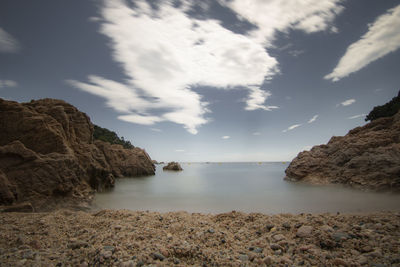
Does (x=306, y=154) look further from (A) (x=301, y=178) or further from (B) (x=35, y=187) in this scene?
(B) (x=35, y=187)

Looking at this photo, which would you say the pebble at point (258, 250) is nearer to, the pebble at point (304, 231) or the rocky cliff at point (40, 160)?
the pebble at point (304, 231)

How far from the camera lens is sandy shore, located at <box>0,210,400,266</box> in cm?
401

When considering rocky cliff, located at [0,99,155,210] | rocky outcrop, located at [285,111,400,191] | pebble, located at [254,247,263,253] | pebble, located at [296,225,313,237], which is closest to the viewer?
pebble, located at [254,247,263,253]

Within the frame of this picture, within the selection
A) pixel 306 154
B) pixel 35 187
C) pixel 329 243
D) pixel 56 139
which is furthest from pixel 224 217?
pixel 306 154

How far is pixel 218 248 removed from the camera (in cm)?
488

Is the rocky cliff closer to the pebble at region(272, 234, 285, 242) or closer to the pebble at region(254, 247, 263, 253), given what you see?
the pebble at region(254, 247, 263, 253)

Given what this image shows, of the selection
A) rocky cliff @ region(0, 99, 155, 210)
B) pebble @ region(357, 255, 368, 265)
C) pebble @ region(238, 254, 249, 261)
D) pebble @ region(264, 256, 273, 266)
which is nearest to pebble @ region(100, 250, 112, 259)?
pebble @ region(238, 254, 249, 261)

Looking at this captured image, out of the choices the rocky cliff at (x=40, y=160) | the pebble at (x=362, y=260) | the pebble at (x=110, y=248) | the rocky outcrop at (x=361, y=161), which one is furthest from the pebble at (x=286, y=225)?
the rocky outcrop at (x=361, y=161)

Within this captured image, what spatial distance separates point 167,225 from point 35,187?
9.43 meters

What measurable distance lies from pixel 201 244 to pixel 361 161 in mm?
25890

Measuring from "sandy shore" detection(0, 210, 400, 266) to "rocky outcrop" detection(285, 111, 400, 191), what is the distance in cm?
1823

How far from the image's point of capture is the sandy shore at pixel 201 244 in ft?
13.2

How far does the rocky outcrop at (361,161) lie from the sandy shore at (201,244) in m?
18.2

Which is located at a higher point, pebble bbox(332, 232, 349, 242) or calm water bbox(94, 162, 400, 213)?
pebble bbox(332, 232, 349, 242)
